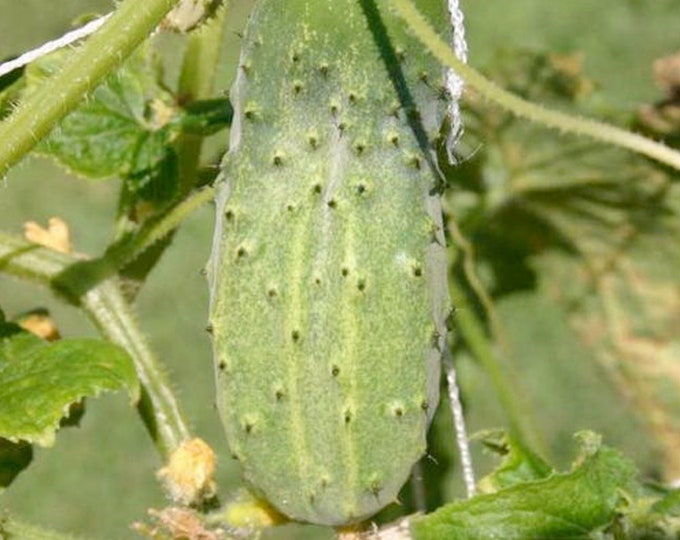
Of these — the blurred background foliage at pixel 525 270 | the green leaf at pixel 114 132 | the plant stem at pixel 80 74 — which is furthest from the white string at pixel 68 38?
the blurred background foliage at pixel 525 270

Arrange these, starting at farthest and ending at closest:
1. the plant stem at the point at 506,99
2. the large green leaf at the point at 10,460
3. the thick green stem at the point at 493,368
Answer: the thick green stem at the point at 493,368 < the large green leaf at the point at 10,460 < the plant stem at the point at 506,99

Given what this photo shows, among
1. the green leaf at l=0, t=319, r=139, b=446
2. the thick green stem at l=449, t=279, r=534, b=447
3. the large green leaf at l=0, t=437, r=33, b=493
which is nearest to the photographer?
the green leaf at l=0, t=319, r=139, b=446

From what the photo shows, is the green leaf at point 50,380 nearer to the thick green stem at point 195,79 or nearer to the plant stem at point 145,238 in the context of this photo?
the plant stem at point 145,238

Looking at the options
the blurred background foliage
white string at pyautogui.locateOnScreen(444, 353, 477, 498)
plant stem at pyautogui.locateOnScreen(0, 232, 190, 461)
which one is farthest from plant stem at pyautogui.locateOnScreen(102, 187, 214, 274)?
A: the blurred background foliage

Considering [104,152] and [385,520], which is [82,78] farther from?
[385,520]

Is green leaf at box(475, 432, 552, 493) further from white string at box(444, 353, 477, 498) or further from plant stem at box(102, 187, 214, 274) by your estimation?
plant stem at box(102, 187, 214, 274)
